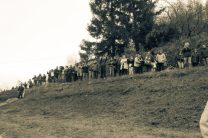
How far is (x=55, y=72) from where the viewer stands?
46.0m

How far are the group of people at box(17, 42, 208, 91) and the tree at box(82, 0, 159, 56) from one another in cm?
693

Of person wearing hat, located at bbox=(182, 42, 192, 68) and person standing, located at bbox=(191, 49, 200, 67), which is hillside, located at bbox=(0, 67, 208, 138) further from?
person standing, located at bbox=(191, 49, 200, 67)

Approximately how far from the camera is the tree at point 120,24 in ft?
156

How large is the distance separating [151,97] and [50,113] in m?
7.55

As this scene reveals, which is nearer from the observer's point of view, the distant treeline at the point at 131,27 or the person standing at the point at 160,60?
the person standing at the point at 160,60

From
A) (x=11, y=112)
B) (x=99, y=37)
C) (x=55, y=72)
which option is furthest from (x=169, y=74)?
(x=99, y=37)

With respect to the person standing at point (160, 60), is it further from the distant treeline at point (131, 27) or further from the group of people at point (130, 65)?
the distant treeline at point (131, 27)

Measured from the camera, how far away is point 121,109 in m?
24.3

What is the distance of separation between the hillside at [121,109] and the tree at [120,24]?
12.2m

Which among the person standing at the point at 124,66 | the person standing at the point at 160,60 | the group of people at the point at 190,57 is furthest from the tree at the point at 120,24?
the group of people at the point at 190,57

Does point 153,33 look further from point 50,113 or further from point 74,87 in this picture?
point 50,113

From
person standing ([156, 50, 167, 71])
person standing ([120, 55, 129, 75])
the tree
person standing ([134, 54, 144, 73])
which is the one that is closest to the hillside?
person standing ([134, 54, 144, 73])

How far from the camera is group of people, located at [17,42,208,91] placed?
98.7 feet

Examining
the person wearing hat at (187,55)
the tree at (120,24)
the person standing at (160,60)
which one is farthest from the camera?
the tree at (120,24)
